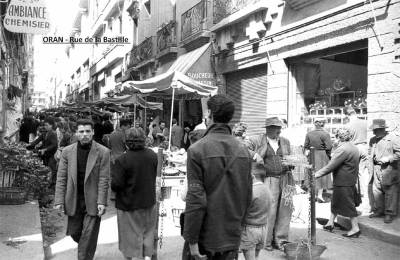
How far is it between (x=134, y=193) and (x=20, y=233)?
2.48 m

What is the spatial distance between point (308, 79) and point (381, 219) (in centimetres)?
479

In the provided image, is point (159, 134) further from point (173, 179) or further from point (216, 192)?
point (216, 192)

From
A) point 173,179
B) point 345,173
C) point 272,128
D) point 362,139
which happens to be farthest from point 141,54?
point 272,128

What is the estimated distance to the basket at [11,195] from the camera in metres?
7.99

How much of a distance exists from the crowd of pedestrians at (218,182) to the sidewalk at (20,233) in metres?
1.05

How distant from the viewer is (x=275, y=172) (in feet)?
19.1

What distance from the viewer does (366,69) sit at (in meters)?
9.52

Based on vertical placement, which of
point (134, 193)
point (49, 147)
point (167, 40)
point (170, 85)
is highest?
point (167, 40)

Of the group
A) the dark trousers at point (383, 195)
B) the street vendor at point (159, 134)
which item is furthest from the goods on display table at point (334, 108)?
the street vendor at point (159, 134)

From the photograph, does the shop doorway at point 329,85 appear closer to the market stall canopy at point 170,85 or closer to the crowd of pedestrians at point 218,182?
the crowd of pedestrians at point 218,182

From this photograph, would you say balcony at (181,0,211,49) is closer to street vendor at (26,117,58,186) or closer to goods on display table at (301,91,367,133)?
goods on display table at (301,91,367,133)

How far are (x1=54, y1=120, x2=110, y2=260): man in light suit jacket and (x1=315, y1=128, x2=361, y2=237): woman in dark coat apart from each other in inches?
137

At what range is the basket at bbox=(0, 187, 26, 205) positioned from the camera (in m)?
7.99

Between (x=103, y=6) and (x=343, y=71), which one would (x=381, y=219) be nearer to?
(x=343, y=71)
